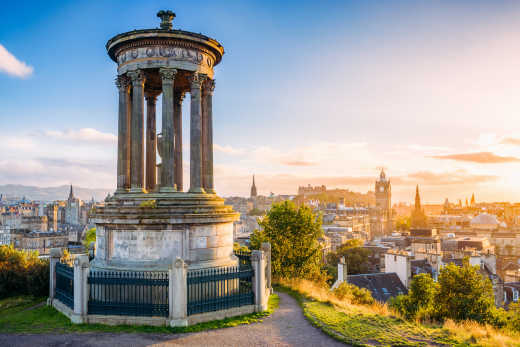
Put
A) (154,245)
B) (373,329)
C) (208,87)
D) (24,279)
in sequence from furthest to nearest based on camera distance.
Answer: (24,279)
(208,87)
(154,245)
(373,329)

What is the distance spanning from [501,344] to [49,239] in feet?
479

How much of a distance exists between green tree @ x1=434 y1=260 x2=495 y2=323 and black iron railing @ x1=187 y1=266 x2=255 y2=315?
13305mm

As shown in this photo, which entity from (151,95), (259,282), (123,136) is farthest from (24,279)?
(259,282)

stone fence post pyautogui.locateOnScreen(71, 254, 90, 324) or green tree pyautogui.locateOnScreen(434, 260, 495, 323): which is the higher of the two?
stone fence post pyautogui.locateOnScreen(71, 254, 90, 324)

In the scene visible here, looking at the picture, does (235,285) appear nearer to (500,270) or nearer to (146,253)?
(146,253)

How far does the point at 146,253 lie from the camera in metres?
16.5

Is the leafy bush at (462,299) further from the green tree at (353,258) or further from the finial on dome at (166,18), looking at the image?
the green tree at (353,258)

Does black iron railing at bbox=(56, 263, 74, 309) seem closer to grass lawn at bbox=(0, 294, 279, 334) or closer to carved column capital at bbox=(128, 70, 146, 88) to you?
grass lawn at bbox=(0, 294, 279, 334)

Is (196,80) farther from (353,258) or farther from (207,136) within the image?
(353,258)

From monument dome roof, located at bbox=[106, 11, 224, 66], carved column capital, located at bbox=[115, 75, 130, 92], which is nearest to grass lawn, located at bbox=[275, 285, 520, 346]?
monument dome roof, located at bbox=[106, 11, 224, 66]

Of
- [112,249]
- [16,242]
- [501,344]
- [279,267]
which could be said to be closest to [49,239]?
[16,242]

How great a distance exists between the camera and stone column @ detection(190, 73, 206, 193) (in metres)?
18.9

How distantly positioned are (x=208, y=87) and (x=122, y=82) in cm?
394

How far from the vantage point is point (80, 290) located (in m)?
14.9
